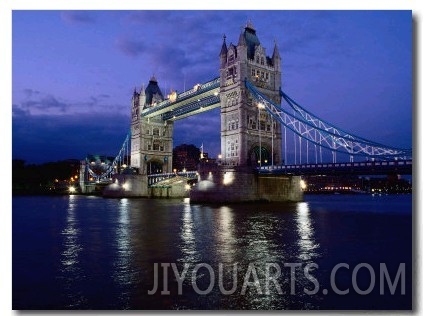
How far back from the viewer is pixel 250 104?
1874 inches

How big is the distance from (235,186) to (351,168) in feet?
39.8

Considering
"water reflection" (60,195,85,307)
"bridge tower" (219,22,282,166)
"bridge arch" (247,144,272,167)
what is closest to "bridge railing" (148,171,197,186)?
"bridge tower" (219,22,282,166)

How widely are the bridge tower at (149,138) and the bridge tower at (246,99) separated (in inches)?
1109

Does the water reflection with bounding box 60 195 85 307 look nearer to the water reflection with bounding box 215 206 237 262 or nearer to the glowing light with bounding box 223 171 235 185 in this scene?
A: the water reflection with bounding box 215 206 237 262

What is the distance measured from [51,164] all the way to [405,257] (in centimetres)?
11951

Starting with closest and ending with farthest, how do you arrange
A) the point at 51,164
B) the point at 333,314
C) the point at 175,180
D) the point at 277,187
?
the point at 333,314
the point at 277,187
the point at 175,180
the point at 51,164

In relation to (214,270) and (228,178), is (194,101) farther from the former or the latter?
(214,270)

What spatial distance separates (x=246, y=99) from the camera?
47.1 m

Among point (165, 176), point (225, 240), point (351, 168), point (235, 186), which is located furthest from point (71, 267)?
point (165, 176)

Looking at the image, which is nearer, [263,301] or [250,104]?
[263,301]

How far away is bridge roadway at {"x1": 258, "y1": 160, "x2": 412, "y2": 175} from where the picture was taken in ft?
102
